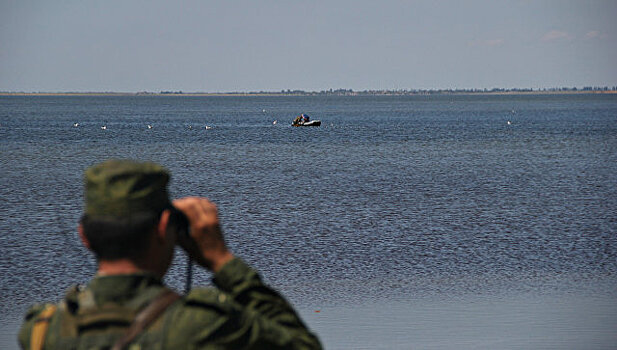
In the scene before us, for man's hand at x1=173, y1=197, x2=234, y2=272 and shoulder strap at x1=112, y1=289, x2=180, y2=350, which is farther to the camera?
man's hand at x1=173, y1=197, x2=234, y2=272

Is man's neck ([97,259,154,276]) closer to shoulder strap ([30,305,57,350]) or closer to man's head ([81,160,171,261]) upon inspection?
man's head ([81,160,171,261])

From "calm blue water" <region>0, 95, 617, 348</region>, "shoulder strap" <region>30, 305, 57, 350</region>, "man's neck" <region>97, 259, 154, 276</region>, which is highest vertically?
"man's neck" <region>97, 259, 154, 276</region>

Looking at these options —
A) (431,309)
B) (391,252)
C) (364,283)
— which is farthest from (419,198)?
(431,309)

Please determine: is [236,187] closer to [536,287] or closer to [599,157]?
[536,287]

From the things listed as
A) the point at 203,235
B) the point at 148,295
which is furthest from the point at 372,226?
the point at 148,295

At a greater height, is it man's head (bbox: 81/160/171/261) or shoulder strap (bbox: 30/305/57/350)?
man's head (bbox: 81/160/171/261)

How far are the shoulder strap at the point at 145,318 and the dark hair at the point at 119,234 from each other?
0.16 m

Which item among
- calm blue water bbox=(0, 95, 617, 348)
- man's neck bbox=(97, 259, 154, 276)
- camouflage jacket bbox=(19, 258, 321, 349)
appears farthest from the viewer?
calm blue water bbox=(0, 95, 617, 348)

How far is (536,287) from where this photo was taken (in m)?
15.7

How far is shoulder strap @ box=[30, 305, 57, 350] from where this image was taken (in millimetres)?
2371

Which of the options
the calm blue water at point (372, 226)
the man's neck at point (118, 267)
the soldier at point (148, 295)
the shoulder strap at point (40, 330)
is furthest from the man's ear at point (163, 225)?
the calm blue water at point (372, 226)

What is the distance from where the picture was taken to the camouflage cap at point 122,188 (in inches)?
89.5

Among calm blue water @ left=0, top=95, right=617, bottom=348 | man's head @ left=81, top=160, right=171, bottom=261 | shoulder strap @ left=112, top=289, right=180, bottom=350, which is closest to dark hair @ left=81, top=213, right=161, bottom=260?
man's head @ left=81, top=160, right=171, bottom=261

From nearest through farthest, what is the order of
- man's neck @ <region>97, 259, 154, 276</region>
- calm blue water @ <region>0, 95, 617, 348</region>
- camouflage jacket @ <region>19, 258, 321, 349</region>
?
camouflage jacket @ <region>19, 258, 321, 349</region> < man's neck @ <region>97, 259, 154, 276</region> < calm blue water @ <region>0, 95, 617, 348</region>
